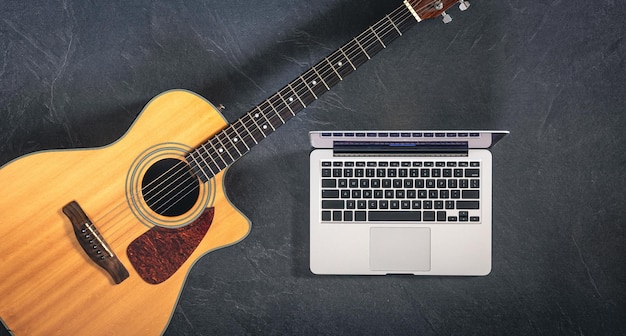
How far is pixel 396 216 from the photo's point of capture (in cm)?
144

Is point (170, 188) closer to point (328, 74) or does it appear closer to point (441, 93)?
point (328, 74)

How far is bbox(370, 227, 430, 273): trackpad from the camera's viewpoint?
1451mm

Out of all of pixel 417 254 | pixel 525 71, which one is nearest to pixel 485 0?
pixel 525 71

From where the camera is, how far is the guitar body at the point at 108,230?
1318 mm

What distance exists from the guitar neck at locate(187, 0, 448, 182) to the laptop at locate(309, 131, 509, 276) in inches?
5.0

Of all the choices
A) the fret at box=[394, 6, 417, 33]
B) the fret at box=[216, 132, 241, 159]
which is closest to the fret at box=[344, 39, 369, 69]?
the fret at box=[394, 6, 417, 33]

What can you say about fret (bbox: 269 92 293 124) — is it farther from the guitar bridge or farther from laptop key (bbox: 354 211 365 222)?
the guitar bridge

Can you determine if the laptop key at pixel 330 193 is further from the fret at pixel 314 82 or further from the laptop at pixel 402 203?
the fret at pixel 314 82

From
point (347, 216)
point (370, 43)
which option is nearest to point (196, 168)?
point (347, 216)

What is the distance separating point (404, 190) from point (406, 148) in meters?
0.11

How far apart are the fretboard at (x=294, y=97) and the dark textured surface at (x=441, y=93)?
6.2 inches

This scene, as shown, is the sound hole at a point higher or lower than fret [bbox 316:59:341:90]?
lower

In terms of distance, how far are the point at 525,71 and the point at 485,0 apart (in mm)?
214

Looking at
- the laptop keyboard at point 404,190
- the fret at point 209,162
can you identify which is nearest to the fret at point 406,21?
the laptop keyboard at point 404,190
